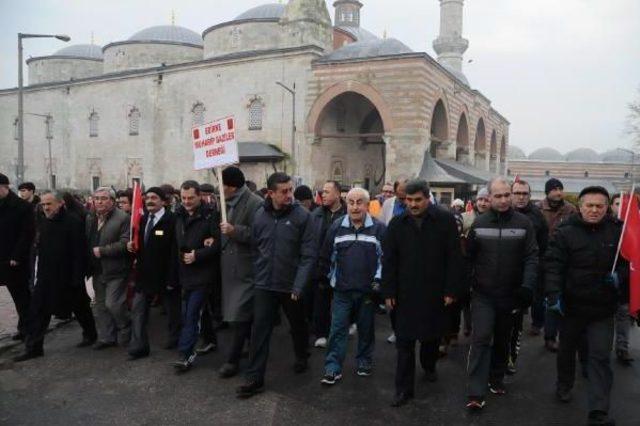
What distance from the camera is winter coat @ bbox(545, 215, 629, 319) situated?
4.10 metres

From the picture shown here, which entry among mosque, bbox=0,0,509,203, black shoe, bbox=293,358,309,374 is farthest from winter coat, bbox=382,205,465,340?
mosque, bbox=0,0,509,203

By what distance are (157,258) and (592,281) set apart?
13.9 feet

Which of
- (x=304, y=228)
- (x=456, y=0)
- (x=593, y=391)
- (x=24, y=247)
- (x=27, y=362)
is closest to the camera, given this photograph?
(x=593, y=391)

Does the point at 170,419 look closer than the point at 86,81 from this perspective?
Yes

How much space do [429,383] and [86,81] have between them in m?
36.9

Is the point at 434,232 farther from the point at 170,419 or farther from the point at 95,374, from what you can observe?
the point at 95,374

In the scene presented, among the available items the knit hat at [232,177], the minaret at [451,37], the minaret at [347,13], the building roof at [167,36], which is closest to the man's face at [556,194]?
the knit hat at [232,177]

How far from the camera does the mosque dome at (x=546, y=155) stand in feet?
266

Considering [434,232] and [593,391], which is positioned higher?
[434,232]

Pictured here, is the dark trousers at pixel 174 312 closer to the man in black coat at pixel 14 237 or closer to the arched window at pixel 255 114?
the man in black coat at pixel 14 237

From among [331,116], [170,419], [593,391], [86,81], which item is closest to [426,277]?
[593,391]

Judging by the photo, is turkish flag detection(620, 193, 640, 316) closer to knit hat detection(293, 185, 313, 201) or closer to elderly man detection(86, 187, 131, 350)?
knit hat detection(293, 185, 313, 201)

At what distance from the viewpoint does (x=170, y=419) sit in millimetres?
4172

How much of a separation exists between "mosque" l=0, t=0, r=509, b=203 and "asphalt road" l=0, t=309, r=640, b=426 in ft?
63.8
